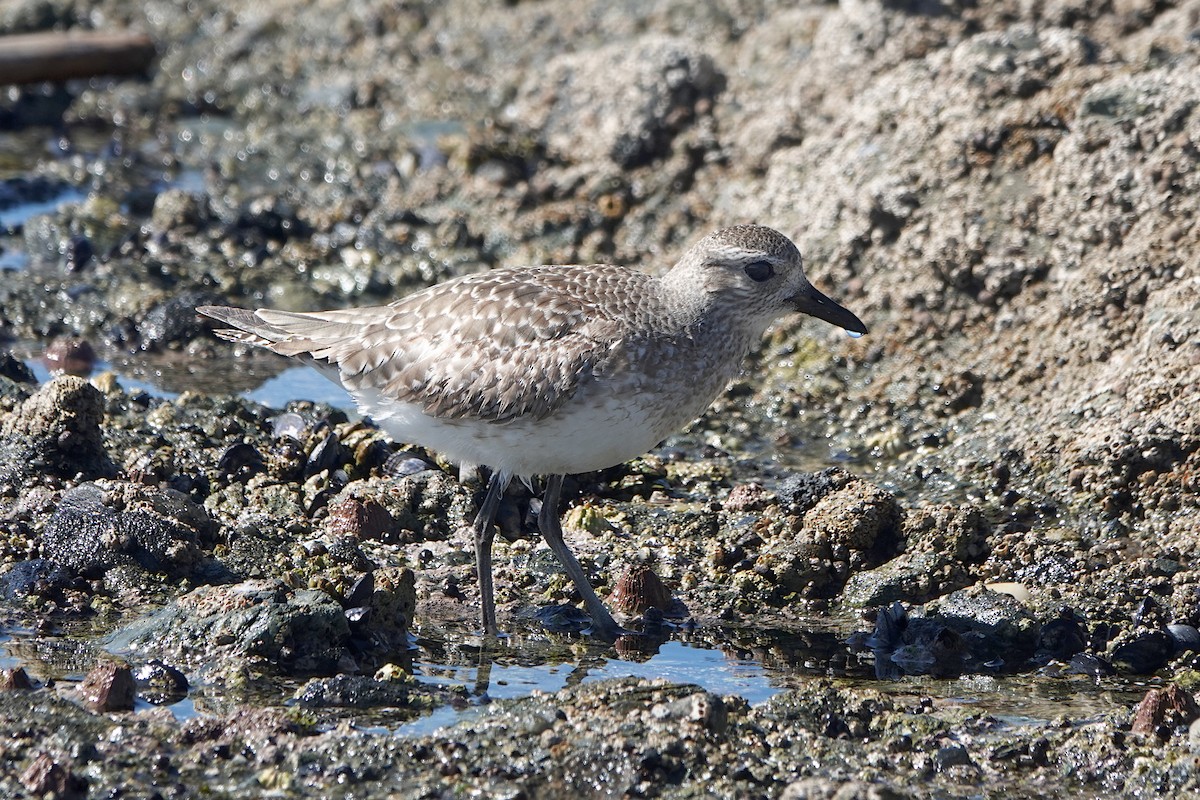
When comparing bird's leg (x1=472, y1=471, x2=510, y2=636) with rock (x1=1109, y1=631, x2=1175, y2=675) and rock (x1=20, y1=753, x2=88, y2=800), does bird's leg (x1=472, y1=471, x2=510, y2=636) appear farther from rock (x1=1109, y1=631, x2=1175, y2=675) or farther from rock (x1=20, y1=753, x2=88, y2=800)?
rock (x1=1109, y1=631, x2=1175, y2=675)

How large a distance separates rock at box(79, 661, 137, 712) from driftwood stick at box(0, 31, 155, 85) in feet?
33.7

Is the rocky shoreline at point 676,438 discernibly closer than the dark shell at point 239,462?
Yes

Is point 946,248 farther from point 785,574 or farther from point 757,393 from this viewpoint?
point 785,574

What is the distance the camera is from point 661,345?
7.30 m

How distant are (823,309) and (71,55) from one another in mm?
10096

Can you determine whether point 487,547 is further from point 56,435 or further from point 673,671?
point 56,435

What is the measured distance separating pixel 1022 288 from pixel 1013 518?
6.78 feet

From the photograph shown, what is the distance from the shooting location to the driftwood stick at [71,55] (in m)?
14.8

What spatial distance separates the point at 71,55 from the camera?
15148 millimetres

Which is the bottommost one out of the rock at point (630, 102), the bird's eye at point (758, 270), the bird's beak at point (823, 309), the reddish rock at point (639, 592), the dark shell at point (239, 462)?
the reddish rock at point (639, 592)

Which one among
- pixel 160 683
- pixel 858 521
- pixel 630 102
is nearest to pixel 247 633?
pixel 160 683

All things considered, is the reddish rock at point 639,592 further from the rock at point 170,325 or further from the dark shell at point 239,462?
the rock at point 170,325

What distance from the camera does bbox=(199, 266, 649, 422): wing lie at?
720 cm

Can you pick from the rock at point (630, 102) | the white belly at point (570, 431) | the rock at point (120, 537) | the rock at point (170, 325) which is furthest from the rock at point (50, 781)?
the rock at point (630, 102)
